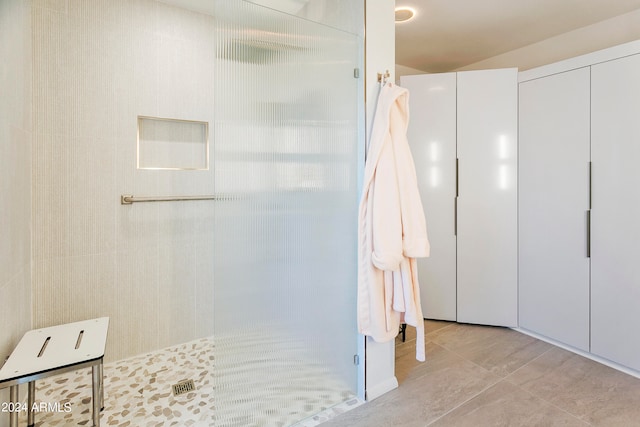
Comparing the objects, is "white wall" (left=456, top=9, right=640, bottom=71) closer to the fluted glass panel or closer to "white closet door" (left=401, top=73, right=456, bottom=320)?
"white closet door" (left=401, top=73, right=456, bottom=320)

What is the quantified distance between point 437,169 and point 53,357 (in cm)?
280

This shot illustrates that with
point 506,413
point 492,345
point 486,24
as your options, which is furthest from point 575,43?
point 506,413

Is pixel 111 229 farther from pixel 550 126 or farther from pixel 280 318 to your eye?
pixel 550 126

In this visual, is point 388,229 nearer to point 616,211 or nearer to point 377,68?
point 377,68

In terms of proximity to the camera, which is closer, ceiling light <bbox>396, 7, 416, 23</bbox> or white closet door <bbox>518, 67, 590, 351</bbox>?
white closet door <bbox>518, 67, 590, 351</bbox>

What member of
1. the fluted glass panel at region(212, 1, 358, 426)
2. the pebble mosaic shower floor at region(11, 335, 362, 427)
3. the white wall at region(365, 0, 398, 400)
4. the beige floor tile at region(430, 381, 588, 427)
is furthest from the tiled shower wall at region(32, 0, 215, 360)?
the beige floor tile at region(430, 381, 588, 427)

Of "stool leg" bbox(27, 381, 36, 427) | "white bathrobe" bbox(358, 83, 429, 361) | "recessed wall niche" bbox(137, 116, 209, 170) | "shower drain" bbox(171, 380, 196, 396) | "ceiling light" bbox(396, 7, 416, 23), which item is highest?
"ceiling light" bbox(396, 7, 416, 23)

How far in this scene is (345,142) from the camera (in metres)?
1.70

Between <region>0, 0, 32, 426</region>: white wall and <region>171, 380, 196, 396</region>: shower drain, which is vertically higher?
<region>0, 0, 32, 426</region>: white wall

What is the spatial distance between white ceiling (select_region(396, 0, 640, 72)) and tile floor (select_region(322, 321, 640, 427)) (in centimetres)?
256

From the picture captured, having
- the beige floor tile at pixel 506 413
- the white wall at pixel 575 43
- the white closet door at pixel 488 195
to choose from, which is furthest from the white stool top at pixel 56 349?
the white wall at pixel 575 43

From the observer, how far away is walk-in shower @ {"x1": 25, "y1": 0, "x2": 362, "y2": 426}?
139 centimetres

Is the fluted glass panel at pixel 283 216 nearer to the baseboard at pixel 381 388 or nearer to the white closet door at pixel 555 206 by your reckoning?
the baseboard at pixel 381 388

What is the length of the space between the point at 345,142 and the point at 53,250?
6.05ft
